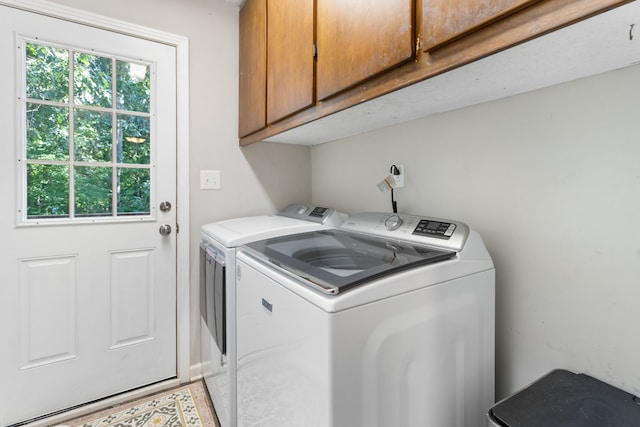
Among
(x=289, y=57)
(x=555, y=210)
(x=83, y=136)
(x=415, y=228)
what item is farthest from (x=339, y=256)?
(x=83, y=136)

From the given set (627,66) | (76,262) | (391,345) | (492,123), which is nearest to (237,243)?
(391,345)

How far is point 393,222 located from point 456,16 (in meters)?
0.75

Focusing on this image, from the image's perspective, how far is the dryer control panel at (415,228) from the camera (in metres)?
1.00

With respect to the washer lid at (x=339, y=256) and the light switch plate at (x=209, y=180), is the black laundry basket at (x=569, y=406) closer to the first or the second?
the washer lid at (x=339, y=256)

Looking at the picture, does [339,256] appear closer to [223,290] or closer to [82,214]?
[223,290]

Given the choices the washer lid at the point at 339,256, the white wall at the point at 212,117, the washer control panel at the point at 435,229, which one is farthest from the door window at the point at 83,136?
the washer control panel at the point at 435,229

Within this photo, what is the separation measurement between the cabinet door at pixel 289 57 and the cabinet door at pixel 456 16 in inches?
21.2

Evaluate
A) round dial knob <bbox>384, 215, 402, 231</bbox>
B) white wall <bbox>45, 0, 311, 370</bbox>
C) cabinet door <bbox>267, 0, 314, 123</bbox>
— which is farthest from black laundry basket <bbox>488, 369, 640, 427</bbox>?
white wall <bbox>45, 0, 311, 370</bbox>

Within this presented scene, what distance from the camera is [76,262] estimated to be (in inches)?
62.1

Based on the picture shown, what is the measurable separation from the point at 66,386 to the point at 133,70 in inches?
69.1

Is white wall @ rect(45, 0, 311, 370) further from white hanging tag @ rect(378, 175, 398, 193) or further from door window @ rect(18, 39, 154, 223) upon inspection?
white hanging tag @ rect(378, 175, 398, 193)

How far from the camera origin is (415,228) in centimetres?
115

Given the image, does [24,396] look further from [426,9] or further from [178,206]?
[426,9]

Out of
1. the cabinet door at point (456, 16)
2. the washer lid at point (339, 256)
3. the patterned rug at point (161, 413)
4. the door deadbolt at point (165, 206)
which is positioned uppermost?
the cabinet door at point (456, 16)
